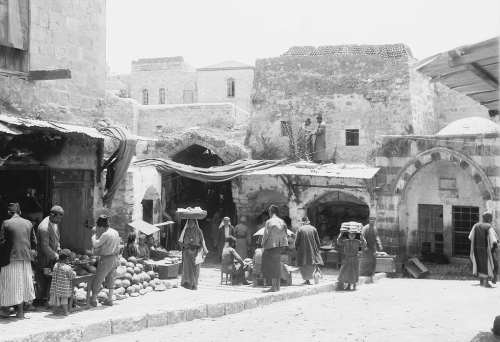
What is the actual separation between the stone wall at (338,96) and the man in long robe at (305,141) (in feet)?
1.32

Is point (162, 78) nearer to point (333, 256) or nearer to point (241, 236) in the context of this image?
point (241, 236)

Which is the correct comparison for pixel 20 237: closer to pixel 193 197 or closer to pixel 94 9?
pixel 94 9

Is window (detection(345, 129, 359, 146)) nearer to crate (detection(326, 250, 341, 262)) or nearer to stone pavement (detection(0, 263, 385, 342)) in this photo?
crate (detection(326, 250, 341, 262))

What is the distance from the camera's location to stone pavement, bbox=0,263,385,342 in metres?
6.94

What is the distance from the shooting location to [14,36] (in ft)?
A: 29.1

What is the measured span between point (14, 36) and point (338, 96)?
45.1 feet

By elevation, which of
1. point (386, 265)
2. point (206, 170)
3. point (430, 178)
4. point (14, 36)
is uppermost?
point (14, 36)

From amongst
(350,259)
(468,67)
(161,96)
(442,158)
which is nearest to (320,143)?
(442,158)

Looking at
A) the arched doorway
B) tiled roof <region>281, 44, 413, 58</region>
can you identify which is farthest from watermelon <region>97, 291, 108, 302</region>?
tiled roof <region>281, 44, 413, 58</region>

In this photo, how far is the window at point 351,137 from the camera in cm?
2061

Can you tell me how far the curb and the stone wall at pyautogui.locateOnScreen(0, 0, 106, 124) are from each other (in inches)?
150

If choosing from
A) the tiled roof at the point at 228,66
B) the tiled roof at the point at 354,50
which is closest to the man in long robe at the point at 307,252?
the tiled roof at the point at 354,50

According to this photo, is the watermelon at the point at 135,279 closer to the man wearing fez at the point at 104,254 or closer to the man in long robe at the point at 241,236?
the man wearing fez at the point at 104,254

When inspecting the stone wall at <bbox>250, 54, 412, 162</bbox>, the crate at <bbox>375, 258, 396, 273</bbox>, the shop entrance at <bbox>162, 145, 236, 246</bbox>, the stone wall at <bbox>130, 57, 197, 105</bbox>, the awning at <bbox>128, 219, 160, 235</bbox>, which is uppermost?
the stone wall at <bbox>130, 57, 197, 105</bbox>
